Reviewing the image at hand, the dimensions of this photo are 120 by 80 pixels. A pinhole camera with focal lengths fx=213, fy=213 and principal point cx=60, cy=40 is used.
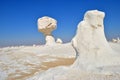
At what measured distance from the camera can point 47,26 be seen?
40281mm

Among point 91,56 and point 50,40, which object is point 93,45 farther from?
point 50,40

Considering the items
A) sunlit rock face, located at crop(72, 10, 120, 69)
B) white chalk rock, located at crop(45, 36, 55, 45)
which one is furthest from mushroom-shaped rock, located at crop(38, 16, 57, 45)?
sunlit rock face, located at crop(72, 10, 120, 69)

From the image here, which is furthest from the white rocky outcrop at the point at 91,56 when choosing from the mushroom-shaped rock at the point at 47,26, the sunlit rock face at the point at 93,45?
the mushroom-shaped rock at the point at 47,26

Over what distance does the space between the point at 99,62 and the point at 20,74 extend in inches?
289

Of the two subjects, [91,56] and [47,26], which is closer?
[91,56]

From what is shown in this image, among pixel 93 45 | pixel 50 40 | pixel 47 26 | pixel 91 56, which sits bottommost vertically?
pixel 91 56

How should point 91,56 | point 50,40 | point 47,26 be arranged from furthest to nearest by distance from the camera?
1. point 50,40
2. point 47,26
3. point 91,56

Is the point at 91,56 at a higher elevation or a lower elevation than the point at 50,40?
lower

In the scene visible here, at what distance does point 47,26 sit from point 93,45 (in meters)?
28.7

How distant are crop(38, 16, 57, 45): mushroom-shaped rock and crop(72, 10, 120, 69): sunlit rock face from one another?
27.7 metres

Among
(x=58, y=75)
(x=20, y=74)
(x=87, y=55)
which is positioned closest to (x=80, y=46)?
(x=87, y=55)

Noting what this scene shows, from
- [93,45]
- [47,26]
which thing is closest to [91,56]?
[93,45]

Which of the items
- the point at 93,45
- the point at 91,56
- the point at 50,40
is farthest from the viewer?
the point at 50,40

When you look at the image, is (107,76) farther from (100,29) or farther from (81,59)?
(100,29)
